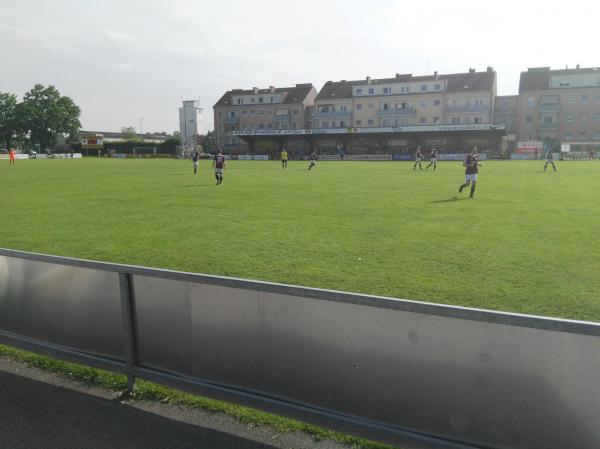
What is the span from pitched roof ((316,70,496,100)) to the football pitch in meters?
68.5

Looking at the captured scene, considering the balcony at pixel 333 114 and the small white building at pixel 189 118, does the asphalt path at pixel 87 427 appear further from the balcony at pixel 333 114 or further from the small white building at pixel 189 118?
the small white building at pixel 189 118

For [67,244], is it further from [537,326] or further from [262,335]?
[537,326]

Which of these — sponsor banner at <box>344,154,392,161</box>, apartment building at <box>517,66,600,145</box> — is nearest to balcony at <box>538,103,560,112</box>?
apartment building at <box>517,66,600,145</box>

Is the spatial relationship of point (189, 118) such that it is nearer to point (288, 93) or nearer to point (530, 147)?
point (288, 93)

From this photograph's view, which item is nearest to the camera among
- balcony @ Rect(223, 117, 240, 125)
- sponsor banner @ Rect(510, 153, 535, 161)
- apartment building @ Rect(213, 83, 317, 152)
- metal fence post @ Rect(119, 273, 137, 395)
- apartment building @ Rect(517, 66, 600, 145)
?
metal fence post @ Rect(119, 273, 137, 395)

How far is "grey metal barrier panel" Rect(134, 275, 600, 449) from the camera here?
2578 mm

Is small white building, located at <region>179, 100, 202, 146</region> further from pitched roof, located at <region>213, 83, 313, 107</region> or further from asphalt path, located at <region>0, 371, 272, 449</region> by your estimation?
asphalt path, located at <region>0, 371, 272, 449</region>

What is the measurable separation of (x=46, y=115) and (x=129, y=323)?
12103 centimetres

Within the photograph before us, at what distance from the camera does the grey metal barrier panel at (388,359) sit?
102 inches

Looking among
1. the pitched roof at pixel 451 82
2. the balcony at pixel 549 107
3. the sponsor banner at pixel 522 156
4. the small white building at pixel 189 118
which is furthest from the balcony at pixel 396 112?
the small white building at pixel 189 118

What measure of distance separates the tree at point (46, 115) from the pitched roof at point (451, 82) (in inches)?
2386

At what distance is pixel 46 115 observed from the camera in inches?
4250

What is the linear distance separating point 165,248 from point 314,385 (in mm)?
6592

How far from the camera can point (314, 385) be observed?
10.7 feet
